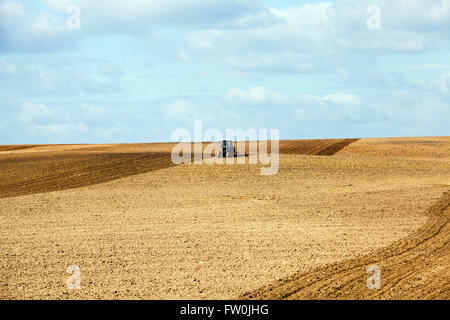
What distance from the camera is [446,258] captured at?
1603cm

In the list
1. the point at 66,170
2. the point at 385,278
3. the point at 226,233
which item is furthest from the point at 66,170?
the point at 385,278

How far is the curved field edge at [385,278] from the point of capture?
12.9 m

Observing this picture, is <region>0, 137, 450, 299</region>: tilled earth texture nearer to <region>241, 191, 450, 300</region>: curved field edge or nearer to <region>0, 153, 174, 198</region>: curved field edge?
<region>241, 191, 450, 300</region>: curved field edge

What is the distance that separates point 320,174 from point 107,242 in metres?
22.5

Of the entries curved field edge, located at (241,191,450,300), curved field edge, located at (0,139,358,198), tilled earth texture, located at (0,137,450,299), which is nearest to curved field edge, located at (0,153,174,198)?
curved field edge, located at (0,139,358,198)

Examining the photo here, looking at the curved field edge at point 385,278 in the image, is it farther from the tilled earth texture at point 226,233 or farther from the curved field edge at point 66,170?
the curved field edge at point 66,170

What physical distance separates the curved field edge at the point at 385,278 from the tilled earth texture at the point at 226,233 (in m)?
0.04

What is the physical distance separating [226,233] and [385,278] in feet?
25.4

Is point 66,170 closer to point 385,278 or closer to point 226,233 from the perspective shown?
point 226,233

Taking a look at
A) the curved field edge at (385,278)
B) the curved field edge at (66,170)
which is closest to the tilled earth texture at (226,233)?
the curved field edge at (385,278)
